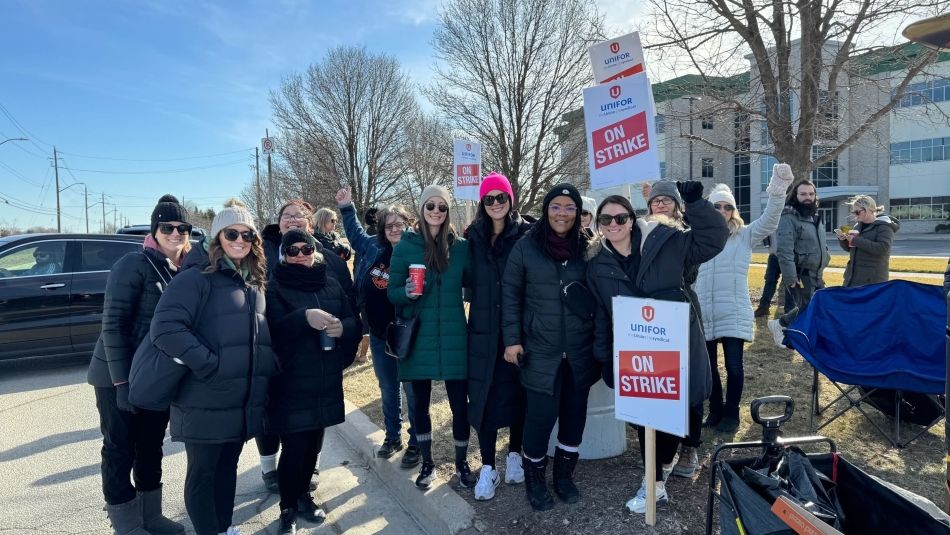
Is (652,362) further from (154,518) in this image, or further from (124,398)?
(154,518)

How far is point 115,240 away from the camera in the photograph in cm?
763

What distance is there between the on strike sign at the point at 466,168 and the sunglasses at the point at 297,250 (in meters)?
4.42

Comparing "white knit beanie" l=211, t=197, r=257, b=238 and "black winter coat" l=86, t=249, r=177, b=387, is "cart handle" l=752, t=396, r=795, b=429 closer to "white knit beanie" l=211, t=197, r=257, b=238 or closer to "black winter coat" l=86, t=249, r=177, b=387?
"white knit beanie" l=211, t=197, r=257, b=238

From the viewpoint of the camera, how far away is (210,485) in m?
2.84

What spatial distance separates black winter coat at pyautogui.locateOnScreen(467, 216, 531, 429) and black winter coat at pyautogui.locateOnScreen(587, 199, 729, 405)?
62 cm

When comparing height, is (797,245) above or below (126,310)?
above

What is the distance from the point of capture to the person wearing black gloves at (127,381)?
9.73 feet

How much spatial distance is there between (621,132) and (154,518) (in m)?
3.91

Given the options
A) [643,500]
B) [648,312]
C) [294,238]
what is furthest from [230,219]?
[643,500]

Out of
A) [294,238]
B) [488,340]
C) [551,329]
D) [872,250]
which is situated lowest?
[488,340]

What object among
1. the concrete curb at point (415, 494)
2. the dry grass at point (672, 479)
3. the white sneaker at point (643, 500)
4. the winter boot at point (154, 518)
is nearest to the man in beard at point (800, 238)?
the dry grass at point (672, 479)

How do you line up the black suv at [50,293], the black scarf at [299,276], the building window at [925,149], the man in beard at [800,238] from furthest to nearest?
the building window at [925,149], the man in beard at [800,238], the black suv at [50,293], the black scarf at [299,276]

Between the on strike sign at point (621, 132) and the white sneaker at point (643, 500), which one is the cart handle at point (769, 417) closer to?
the white sneaker at point (643, 500)

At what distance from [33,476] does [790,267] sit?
26.8 feet
